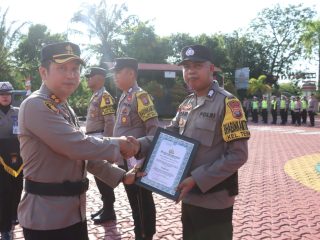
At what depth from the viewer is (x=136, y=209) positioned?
4.13 metres

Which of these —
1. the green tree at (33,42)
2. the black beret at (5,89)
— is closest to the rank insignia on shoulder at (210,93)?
the black beret at (5,89)

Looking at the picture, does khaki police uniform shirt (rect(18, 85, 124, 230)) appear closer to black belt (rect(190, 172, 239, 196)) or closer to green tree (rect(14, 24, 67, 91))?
black belt (rect(190, 172, 239, 196))

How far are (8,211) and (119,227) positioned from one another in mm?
1420

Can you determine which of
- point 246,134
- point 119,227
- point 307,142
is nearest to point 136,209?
point 119,227

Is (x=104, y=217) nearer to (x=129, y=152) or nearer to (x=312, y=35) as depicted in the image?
(x=129, y=152)

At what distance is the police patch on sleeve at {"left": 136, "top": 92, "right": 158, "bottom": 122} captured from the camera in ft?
13.5

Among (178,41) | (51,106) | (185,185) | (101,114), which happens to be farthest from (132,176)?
(178,41)

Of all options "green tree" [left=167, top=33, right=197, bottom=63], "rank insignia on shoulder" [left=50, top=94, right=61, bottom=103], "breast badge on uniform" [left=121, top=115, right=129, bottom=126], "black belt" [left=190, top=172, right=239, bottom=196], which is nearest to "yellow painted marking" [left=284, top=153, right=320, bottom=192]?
"breast badge on uniform" [left=121, top=115, right=129, bottom=126]

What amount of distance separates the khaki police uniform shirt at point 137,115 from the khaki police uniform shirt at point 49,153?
1723 millimetres

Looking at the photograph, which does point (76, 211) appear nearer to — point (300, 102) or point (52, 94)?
point (52, 94)

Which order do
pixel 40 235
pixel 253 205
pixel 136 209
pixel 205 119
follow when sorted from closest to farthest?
pixel 40 235
pixel 205 119
pixel 136 209
pixel 253 205

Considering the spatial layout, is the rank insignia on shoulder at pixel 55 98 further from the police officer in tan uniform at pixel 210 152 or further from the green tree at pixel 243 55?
the green tree at pixel 243 55

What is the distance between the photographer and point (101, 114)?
529 cm

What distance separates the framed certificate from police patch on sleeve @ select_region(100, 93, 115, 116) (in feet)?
8.14
